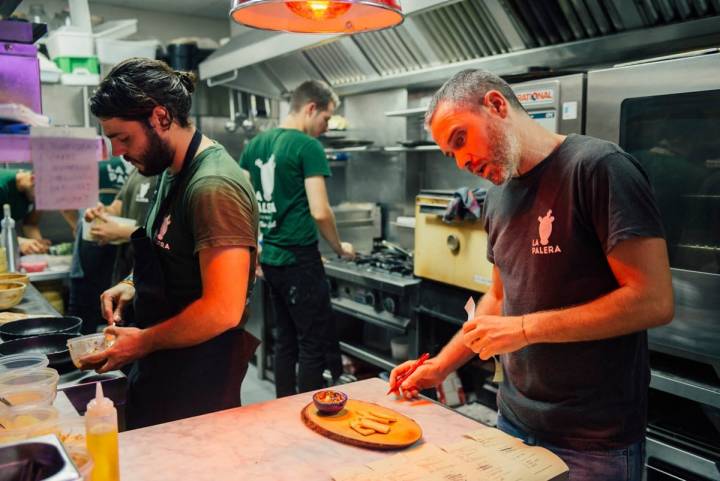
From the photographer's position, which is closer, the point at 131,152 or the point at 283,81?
the point at 131,152

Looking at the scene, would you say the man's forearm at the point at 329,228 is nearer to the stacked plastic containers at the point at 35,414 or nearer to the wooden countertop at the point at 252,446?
the wooden countertop at the point at 252,446

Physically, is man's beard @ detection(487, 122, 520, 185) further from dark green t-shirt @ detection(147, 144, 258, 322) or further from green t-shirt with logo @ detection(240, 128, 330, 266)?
green t-shirt with logo @ detection(240, 128, 330, 266)

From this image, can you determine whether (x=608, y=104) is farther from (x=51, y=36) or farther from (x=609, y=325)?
(x=51, y=36)

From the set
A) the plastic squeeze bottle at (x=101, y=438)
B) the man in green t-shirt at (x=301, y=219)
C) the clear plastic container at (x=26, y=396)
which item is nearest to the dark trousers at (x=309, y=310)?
the man in green t-shirt at (x=301, y=219)

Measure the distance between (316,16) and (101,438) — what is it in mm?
1112

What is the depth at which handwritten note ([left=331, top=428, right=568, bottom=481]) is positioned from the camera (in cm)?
119

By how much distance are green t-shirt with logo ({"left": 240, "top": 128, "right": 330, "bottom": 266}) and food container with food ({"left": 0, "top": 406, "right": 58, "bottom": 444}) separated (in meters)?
2.15

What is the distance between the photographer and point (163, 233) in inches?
70.0

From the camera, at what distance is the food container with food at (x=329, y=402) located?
4.79ft

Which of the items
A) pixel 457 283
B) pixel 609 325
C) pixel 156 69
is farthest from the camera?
pixel 457 283

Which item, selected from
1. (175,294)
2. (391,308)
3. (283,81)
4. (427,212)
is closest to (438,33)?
(427,212)

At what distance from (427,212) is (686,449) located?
1.58 meters

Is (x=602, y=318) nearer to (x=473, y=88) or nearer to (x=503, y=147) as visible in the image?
(x=503, y=147)

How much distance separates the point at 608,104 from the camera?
2.17 metres
